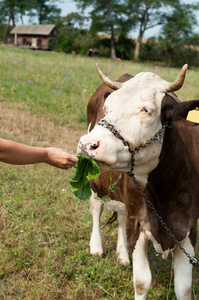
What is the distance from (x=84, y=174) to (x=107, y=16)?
4575cm

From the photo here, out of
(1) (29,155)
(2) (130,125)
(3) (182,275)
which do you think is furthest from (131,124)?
(3) (182,275)

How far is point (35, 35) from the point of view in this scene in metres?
46.7

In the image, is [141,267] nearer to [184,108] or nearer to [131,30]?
[184,108]

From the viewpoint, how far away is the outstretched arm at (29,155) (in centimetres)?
251

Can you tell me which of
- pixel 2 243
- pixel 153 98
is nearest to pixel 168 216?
pixel 153 98

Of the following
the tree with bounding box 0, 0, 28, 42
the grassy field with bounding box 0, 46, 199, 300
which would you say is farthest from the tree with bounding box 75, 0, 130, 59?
the grassy field with bounding box 0, 46, 199, 300

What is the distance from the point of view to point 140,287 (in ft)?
9.53

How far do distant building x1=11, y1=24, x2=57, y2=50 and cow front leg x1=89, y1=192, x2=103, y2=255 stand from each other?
44093 millimetres

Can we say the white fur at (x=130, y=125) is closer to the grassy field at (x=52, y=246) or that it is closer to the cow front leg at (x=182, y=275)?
the cow front leg at (x=182, y=275)

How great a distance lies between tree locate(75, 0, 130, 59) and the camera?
143ft

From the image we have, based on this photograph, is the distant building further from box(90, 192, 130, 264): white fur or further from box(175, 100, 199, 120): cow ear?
box(175, 100, 199, 120): cow ear

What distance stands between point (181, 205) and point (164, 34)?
41.4 metres

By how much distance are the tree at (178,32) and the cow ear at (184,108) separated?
39.2 meters

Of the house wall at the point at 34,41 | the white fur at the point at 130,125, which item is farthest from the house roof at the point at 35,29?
the white fur at the point at 130,125
